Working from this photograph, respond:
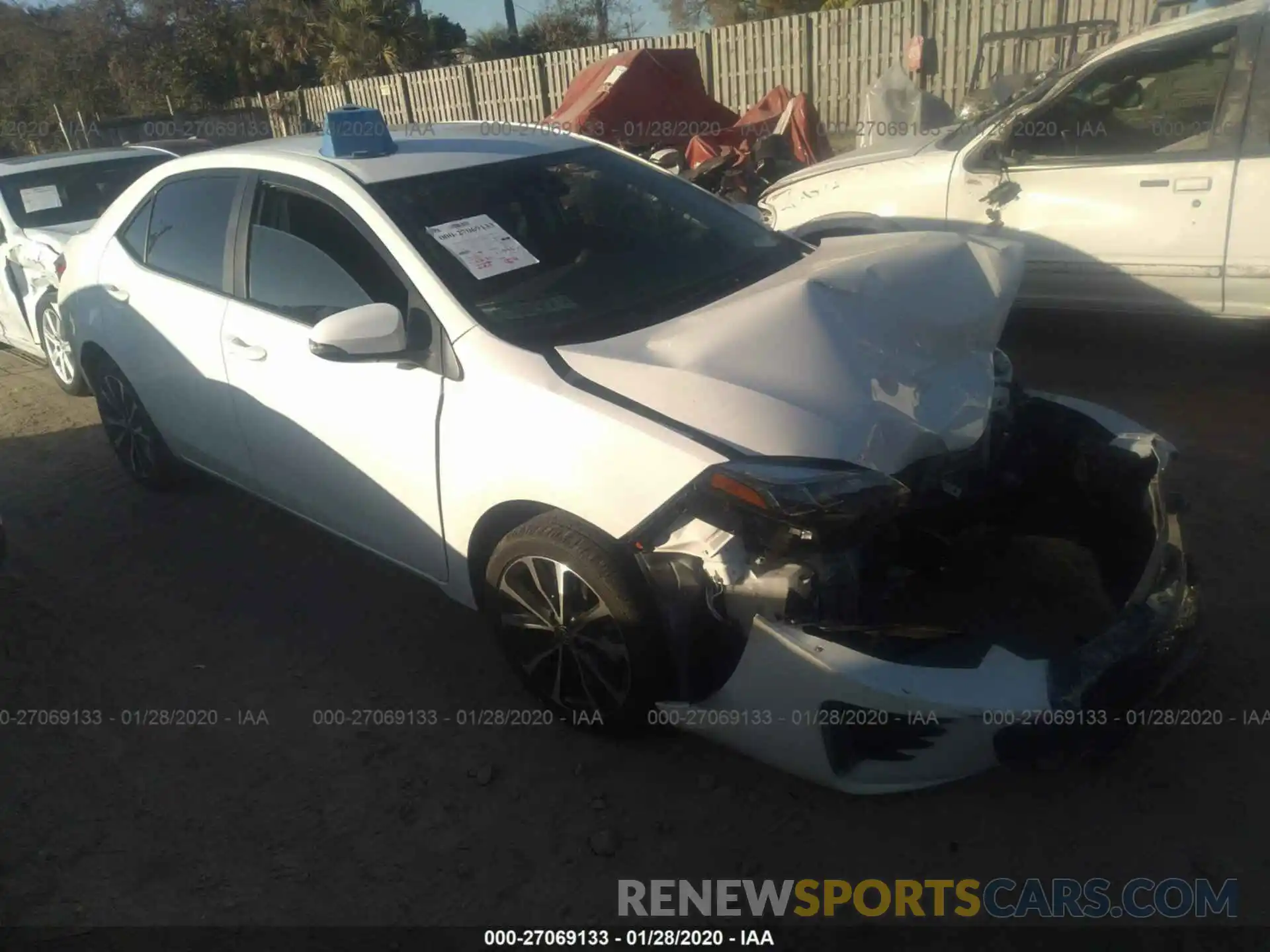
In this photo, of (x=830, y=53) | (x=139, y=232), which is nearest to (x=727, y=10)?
(x=830, y=53)

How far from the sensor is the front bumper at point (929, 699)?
84.4 inches

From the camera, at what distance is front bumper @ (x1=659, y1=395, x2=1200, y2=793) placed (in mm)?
2143

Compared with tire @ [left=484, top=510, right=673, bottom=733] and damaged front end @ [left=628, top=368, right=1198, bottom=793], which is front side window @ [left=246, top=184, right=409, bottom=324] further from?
damaged front end @ [left=628, top=368, right=1198, bottom=793]

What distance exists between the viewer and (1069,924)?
2.20 metres

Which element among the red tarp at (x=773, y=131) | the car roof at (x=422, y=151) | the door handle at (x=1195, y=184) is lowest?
the red tarp at (x=773, y=131)

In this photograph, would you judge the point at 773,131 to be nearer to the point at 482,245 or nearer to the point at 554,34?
the point at 482,245

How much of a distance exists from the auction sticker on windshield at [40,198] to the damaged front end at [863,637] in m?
5.83

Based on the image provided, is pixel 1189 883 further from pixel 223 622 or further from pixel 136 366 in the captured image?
pixel 136 366

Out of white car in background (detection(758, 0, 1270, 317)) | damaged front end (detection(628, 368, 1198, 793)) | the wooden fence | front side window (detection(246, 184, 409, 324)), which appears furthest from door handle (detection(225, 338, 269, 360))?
the wooden fence

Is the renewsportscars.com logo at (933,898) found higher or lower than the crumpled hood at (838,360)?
lower

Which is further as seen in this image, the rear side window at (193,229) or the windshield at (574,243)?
the rear side window at (193,229)

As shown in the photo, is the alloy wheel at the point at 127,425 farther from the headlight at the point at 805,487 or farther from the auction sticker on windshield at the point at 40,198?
the headlight at the point at 805,487

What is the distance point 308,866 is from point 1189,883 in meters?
2.20

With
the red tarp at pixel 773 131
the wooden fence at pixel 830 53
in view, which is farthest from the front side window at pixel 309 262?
the wooden fence at pixel 830 53
